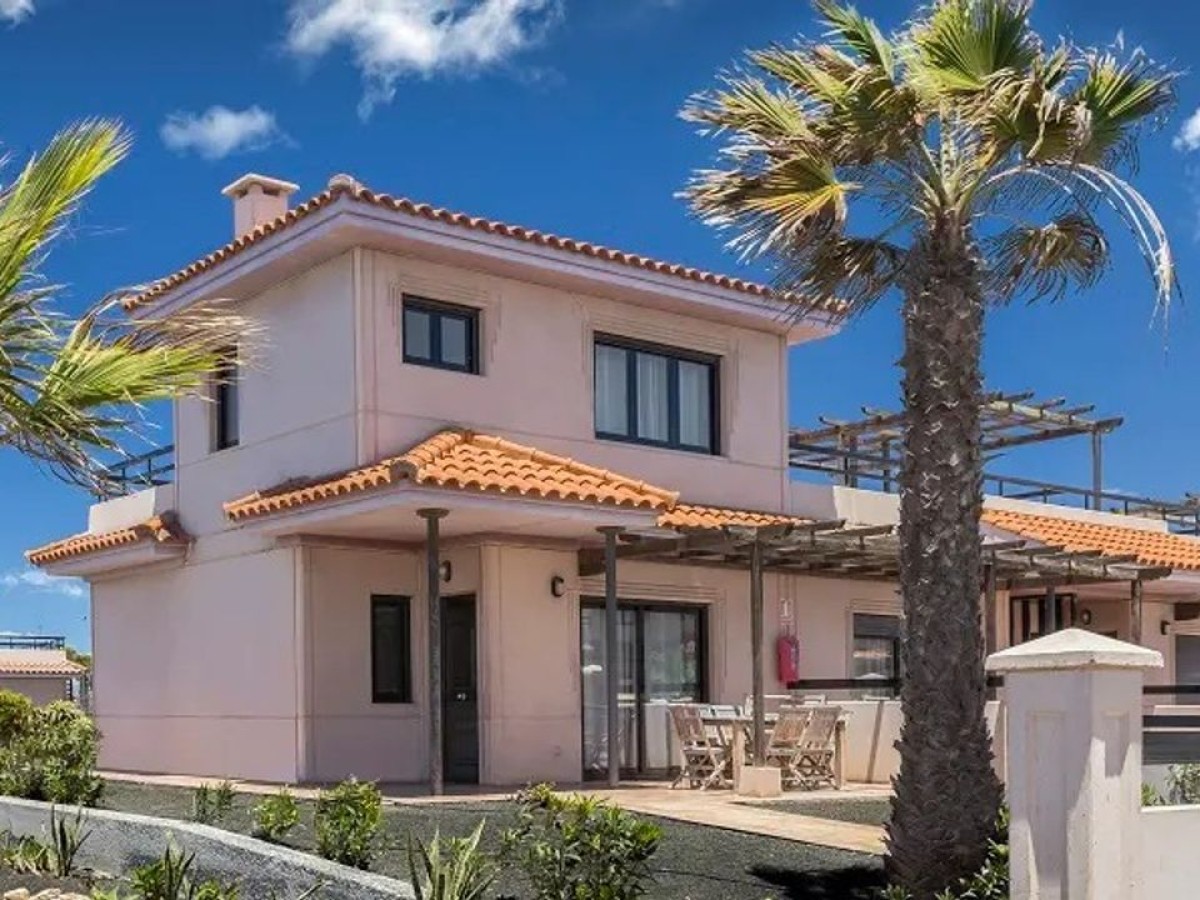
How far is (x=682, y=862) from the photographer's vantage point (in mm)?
10750

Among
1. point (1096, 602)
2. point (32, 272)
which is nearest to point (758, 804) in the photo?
point (32, 272)

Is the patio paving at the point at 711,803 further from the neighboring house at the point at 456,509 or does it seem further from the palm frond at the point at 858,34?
the palm frond at the point at 858,34

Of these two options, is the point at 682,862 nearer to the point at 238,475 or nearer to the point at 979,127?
the point at 979,127

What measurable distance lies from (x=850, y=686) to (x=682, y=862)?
7877 millimetres

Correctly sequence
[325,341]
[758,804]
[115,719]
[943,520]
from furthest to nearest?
[115,719]
[325,341]
[758,804]
[943,520]

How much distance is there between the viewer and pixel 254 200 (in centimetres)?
1956

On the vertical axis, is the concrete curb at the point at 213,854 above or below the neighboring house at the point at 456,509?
below

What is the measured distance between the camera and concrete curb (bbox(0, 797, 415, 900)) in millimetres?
9352

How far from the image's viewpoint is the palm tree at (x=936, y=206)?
9312 mm


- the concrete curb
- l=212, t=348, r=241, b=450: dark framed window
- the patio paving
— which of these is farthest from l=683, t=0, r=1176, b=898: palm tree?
l=212, t=348, r=241, b=450: dark framed window

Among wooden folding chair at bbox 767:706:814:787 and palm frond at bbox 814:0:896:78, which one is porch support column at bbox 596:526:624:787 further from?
palm frond at bbox 814:0:896:78

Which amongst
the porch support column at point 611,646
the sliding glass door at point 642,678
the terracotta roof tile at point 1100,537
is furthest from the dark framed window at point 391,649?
the terracotta roof tile at point 1100,537

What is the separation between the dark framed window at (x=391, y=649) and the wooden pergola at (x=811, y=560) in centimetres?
208

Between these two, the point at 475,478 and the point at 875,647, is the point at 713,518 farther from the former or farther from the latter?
the point at 875,647
